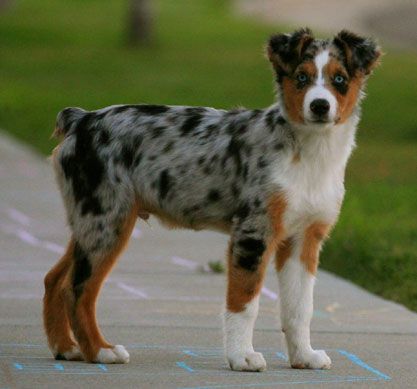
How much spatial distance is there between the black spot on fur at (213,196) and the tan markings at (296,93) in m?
0.63

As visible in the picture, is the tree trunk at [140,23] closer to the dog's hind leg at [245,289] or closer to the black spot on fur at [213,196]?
the black spot on fur at [213,196]

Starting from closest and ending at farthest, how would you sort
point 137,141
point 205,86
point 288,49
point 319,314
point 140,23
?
point 288,49 → point 137,141 → point 319,314 → point 205,86 → point 140,23

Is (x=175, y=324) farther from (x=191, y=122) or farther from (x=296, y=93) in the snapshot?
(x=296, y=93)

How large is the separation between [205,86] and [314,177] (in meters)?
24.6

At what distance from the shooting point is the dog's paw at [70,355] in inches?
355

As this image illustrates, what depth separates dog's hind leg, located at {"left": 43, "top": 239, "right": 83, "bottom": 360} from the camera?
9023mm

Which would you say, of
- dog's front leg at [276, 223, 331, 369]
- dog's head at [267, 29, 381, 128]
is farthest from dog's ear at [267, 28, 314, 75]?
dog's front leg at [276, 223, 331, 369]

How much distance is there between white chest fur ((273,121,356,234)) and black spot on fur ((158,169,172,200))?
2.43 feet

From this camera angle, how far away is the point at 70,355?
9.02 metres

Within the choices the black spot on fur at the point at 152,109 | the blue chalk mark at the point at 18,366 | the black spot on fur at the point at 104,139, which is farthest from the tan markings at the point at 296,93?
the blue chalk mark at the point at 18,366

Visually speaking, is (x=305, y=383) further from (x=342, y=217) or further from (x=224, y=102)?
(x=224, y=102)

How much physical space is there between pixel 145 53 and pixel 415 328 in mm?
31001

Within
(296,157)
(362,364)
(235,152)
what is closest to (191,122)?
(235,152)

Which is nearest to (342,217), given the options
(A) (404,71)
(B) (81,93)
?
(B) (81,93)
